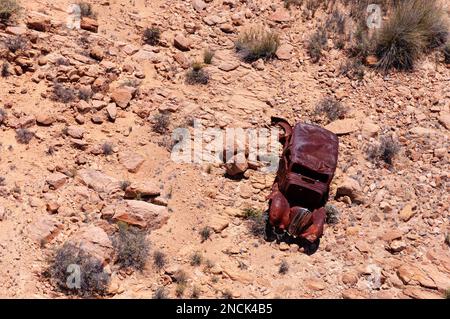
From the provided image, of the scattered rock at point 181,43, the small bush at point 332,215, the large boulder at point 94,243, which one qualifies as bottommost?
the large boulder at point 94,243

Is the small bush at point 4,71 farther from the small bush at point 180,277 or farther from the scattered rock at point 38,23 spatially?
the small bush at point 180,277

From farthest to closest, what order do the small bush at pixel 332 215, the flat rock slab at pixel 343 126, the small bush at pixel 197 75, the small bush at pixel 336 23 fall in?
the small bush at pixel 336 23 < the small bush at pixel 197 75 < the flat rock slab at pixel 343 126 < the small bush at pixel 332 215

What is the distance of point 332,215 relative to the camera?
8078mm

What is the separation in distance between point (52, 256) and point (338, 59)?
6318 mm

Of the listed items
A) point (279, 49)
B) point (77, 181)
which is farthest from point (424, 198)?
point (77, 181)

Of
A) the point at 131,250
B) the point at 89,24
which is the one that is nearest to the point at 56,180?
the point at 131,250

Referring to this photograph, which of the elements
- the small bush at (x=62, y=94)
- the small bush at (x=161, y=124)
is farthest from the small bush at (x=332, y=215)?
the small bush at (x=62, y=94)

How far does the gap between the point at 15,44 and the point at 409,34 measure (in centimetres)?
708

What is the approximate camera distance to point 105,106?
8.86 m

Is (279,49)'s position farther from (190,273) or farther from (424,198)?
(190,273)

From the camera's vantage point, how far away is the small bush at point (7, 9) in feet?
30.1

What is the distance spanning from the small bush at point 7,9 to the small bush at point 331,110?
5.61 metres

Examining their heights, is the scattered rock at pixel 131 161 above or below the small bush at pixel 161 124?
below

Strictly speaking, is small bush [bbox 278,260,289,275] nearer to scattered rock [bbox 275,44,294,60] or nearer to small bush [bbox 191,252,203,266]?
small bush [bbox 191,252,203,266]
